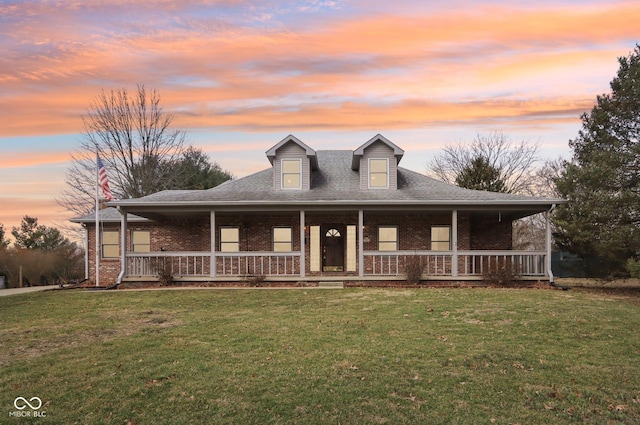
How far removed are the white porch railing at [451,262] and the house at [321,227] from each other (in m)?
0.04

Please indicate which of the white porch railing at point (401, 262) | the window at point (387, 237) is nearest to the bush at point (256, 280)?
the white porch railing at point (401, 262)

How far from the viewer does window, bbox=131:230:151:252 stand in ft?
66.2

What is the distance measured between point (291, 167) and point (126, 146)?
19.5 metres

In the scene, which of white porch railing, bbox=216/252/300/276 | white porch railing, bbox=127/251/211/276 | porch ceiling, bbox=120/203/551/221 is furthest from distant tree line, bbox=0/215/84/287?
white porch railing, bbox=216/252/300/276

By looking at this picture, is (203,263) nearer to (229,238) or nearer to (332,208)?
(229,238)

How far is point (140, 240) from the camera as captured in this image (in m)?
20.2

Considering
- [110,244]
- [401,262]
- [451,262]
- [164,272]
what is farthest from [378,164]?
[110,244]

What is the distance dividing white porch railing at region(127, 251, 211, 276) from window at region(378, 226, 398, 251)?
712 centimetres

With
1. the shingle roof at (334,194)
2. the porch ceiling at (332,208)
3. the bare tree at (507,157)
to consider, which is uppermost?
the bare tree at (507,157)

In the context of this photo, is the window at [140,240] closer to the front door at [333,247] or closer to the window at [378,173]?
the front door at [333,247]

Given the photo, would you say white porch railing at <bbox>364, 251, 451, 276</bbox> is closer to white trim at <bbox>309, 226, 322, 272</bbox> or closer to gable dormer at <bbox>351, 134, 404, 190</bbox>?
white trim at <bbox>309, 226, 322, 272</bbox>

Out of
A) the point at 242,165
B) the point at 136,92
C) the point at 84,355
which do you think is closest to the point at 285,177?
the point at 84,355

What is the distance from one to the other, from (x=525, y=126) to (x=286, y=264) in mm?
28670

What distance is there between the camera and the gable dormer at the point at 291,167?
712 inches
